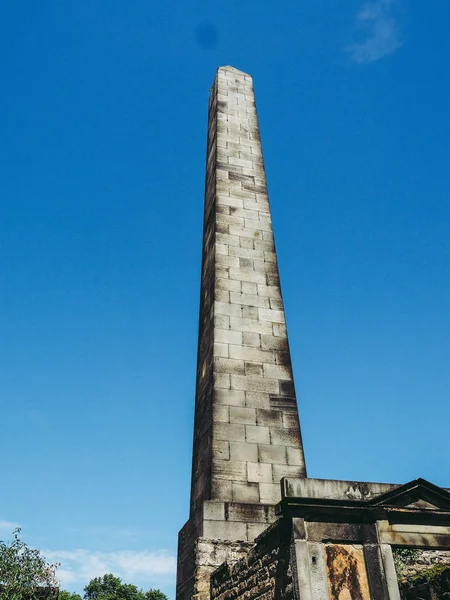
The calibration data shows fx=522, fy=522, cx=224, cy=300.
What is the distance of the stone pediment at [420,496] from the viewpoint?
19.9ft

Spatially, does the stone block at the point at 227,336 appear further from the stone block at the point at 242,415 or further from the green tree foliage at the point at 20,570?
the green tree foliage at the point at 20,570

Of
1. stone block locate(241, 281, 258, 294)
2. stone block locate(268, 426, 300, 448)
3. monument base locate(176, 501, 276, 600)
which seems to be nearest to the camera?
monument base locate(176, 501, 276, 600)

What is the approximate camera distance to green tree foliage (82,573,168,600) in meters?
52.1

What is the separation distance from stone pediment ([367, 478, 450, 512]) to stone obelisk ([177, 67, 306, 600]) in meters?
3.05

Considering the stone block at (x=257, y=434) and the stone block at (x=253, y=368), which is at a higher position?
the stone block at (x=253, y=368)

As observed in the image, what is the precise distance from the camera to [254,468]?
920 cm

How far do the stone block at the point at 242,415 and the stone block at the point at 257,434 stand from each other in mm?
111

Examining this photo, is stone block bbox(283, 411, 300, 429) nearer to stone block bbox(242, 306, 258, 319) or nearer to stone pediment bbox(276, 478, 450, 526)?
stone block bbox(242, 306, 258, 319)

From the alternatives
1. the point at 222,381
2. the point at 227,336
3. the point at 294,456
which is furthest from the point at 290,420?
the point at 227,336

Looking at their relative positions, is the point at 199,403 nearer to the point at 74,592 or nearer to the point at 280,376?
the point at 280,376

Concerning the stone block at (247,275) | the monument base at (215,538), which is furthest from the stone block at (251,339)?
the monument base at (215,538)

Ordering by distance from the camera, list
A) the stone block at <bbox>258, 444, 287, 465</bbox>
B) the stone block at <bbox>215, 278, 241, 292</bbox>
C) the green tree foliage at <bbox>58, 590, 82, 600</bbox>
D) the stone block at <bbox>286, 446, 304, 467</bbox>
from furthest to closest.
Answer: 1. the green tree foliage at <bbox>58, 590, 82, 600</bbox>
2. the stone block at <bbox>215, 278, 241, 292</bbox>
3. the stone block at <bbox>286, 446, 304, 467</bbox>
4. the stone block at <bbox>258, 444, 287, 465</bbox>

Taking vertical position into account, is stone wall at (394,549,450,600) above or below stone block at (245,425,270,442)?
below

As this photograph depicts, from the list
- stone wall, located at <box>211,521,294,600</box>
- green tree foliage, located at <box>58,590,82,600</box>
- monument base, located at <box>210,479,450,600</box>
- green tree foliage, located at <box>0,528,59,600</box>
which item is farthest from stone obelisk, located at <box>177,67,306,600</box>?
green tree foliage, located at <box>58,590,82,600</box>
